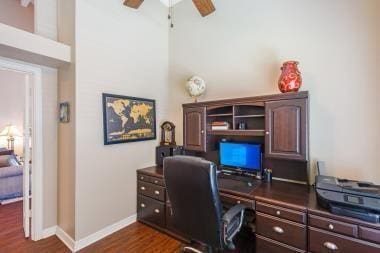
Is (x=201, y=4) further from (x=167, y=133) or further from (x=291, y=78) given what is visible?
(x=167, y=133)

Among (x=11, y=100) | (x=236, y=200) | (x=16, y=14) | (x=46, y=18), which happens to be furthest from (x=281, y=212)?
(x=11, y=100)

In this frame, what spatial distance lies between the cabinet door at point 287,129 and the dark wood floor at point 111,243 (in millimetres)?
1572

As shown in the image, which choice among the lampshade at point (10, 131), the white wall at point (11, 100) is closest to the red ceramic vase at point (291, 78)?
the white wall at point (11, 100)

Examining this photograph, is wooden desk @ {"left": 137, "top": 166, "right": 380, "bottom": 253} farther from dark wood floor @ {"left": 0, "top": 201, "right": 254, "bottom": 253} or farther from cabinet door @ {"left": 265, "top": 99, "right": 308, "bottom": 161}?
dark wood floor @ {"left": 0, "top": 201, "right": 254, "bottom": 253}

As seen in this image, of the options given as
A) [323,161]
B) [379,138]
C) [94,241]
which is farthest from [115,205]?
[379,138]

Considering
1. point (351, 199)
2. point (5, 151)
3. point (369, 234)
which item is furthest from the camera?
point (5, 151)

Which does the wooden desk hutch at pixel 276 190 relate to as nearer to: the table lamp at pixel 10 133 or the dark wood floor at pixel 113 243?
the dark wood floor at pixel 113 243

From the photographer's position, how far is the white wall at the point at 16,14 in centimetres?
392

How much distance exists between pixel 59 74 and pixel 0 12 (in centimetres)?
282

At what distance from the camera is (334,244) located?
1.50 m

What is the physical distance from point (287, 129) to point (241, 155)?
680 millimetres

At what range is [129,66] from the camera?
2.85 meters

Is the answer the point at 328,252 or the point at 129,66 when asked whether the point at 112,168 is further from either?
the point at 328,252

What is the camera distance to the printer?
4.56 feet
